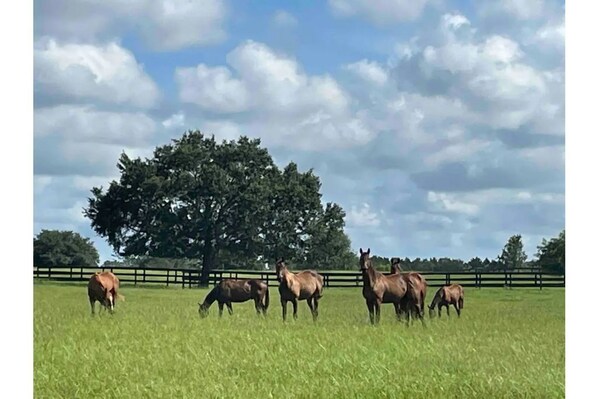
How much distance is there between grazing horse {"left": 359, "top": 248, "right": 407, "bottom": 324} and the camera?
5645 millimetres

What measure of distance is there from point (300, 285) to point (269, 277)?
223 mm

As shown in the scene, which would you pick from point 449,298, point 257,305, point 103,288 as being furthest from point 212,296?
point 449,298

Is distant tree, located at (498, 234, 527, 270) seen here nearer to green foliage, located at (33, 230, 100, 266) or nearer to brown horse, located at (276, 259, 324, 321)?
brown horse, located at (276, 259, 324, 321)

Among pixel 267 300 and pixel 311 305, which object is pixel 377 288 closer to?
pixel 311 305

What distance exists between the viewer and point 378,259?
5.59m

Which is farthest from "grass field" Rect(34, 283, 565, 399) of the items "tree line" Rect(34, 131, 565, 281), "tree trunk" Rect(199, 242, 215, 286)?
"tree line" Rect(34, 131, 565, 281)

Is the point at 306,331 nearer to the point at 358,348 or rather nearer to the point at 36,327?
the point at 358,348

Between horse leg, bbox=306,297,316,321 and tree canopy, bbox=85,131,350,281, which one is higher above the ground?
tree canopy, bbox=85,131,350,281

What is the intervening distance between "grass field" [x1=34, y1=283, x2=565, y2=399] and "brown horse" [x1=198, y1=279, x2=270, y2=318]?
A: 0.20 feet

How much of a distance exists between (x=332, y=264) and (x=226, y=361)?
3.00 feet

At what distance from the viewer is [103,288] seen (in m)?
5.77

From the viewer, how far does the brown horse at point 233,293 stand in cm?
582
